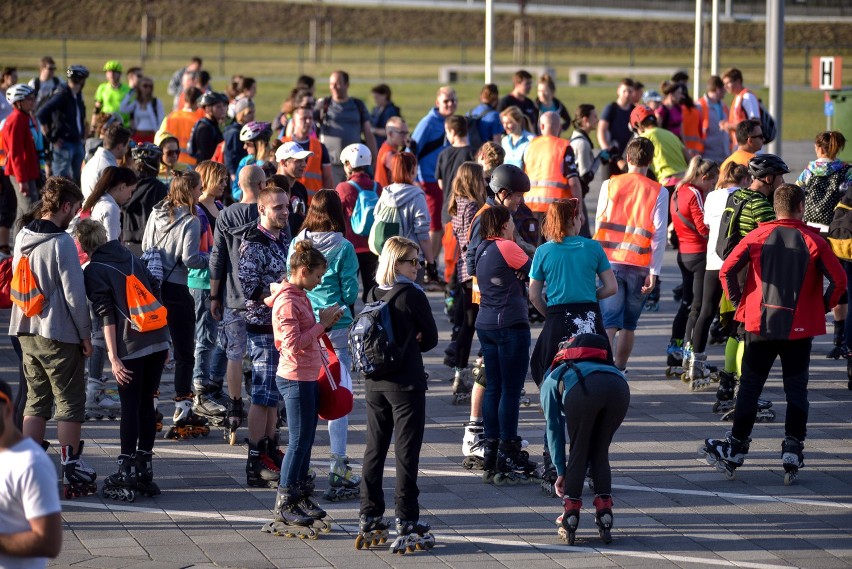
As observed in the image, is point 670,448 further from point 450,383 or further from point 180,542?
point 180,542

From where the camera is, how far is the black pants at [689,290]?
11.1 meters

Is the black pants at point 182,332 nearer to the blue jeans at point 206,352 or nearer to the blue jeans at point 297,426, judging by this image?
the blue jeans at point 206,352

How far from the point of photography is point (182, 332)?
9.55 metres

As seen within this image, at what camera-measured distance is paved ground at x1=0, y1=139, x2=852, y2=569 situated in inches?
275

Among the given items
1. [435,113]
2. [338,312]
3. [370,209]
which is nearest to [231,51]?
[435,113]

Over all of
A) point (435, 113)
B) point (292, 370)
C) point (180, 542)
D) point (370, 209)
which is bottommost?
point (180, 542)

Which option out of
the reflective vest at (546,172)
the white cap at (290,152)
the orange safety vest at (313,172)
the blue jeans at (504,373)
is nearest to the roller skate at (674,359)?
the reflective vest at (546,172)

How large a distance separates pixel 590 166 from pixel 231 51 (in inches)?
1733

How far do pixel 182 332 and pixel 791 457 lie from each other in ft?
14.3

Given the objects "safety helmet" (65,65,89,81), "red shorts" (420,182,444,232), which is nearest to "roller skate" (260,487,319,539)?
"red shorts" (420,182,444,232)

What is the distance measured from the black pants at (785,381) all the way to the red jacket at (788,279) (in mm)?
126

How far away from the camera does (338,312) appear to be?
735 centimetres

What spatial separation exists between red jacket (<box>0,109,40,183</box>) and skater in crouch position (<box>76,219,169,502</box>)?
7277 mm

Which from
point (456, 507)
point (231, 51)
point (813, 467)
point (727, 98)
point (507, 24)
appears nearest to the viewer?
point (456, 507)
